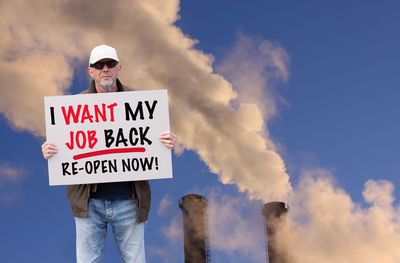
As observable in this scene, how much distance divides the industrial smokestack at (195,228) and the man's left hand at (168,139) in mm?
35789

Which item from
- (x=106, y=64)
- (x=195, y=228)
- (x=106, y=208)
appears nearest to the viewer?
(x=106, y=208)

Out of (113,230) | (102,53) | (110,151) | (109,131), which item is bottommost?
(113,230)

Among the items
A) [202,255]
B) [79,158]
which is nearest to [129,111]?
[79,158]

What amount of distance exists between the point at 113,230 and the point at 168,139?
1261mm

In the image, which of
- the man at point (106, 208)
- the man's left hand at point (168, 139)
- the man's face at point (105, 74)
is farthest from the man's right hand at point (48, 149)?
the man's left hand at point (168, 139)

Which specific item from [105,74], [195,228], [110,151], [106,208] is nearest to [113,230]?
[106,208]

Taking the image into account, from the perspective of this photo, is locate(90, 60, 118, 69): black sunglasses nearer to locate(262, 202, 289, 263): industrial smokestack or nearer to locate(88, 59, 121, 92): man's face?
locate(88, 59, 121, 92): man's face

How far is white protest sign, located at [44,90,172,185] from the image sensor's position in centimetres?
571

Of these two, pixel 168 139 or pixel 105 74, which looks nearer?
pixel 105 74

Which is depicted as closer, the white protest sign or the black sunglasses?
the black sunglasses

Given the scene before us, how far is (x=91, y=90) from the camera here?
5.85 metres

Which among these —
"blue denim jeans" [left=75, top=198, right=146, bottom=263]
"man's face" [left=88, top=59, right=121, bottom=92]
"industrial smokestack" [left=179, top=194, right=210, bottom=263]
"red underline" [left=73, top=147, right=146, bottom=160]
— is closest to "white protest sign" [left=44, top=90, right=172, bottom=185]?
"red underline" [left=73, top=147, right=146, bottom=160]

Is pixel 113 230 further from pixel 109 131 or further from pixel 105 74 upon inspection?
pixel 105 74

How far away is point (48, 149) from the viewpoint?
567cm
